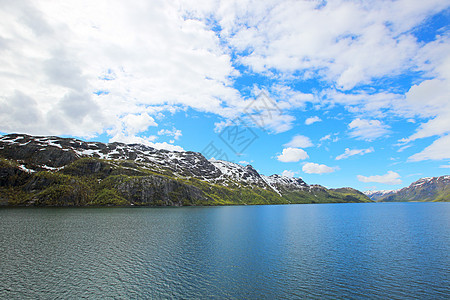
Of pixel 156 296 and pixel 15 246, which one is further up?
pixel 15 246

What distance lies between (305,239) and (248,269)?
38.5 m

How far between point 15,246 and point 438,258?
112 m

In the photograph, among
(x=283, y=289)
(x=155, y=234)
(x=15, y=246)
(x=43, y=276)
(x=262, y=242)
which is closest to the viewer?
(x=283, y=289)

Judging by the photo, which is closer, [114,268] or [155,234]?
[114,268]

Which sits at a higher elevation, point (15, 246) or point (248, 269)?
point (15, 246)

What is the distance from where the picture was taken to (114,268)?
4862 cm

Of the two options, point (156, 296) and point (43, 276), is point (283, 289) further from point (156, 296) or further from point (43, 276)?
point (43, 276)

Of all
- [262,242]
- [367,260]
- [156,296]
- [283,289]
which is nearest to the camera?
[156,296]

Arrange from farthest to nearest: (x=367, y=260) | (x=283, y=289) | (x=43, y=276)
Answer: (x=367, y=260)
(x=43, y=276)
(x=283, y=289)

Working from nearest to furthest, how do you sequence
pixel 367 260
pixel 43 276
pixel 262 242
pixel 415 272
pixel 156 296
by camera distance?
1. pixel 156 296
2. pixel 43 276
3. pixel 415 272
4. pixel 367 260
5. pixel 262 242

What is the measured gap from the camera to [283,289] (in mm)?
39562

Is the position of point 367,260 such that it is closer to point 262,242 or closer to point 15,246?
point 262,242

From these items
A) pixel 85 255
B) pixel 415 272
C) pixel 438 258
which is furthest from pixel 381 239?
pixel 85 255

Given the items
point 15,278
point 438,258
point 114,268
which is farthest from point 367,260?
point 15,278
